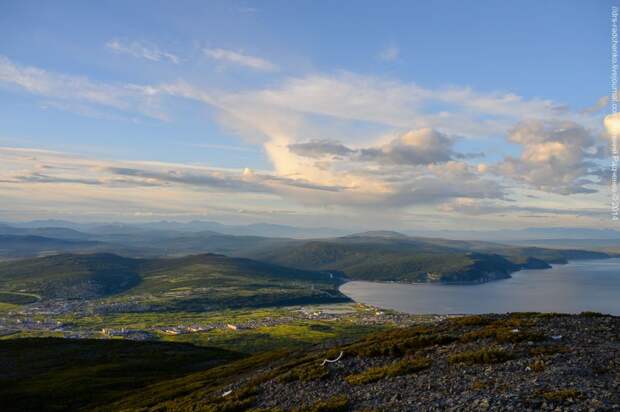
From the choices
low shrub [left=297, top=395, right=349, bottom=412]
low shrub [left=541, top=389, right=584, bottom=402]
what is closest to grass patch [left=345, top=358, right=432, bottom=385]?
low shrub [left=297, top=395, right=349, bottom=412]

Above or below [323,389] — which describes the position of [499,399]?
above

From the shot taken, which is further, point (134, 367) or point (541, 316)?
point (134, 367)

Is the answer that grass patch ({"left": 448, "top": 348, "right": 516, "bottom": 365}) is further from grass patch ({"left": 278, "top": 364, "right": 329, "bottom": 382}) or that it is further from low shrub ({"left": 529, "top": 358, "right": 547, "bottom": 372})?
Result: grass patch ({"left": 278, "top": 364, "right": 329, "bottom": 382})

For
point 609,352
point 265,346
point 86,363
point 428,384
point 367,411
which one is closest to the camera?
point 367,411

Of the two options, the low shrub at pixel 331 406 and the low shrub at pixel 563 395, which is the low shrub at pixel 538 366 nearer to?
the low shrub at pixel 563 395

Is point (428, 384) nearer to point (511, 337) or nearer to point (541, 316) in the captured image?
point (511, 337)

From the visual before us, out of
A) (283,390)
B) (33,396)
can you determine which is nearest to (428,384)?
(283,390)

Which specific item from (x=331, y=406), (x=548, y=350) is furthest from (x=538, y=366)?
(x=331, y=406)
